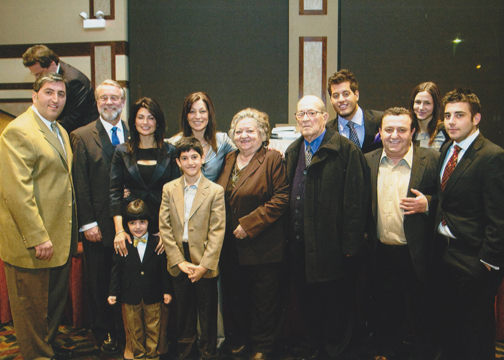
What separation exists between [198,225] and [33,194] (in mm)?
1016

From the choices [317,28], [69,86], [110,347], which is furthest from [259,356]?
[317,28]

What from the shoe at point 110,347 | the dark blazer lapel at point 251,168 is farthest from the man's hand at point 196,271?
the shoe at point 110,347

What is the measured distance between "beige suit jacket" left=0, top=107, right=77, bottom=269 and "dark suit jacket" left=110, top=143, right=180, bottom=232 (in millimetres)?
314

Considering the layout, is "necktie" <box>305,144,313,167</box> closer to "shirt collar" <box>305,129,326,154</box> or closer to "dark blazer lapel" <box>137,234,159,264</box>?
"shirt collar" <box>305,129,326,154</box>

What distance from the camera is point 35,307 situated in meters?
2.24

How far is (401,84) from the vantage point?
4297 mm

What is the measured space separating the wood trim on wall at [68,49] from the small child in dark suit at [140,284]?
9.76 ft

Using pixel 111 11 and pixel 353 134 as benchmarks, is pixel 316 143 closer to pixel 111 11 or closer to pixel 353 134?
pixel 353 134

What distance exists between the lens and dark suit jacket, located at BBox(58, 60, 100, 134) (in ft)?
9.84

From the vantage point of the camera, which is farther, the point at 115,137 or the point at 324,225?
the point at 115,137

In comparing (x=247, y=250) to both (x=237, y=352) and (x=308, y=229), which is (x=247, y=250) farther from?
(x=237, y=352)

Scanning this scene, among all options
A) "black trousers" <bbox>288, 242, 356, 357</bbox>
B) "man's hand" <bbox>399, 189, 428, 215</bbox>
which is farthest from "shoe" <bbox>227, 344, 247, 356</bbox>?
"man's hand" <bbox>399, 189, 428, 215</bbox>

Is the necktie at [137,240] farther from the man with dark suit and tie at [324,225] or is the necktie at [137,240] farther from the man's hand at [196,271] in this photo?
the man with dark suit and tie at [324,225]

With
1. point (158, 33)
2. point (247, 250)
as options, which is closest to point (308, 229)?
point (247, 250)
